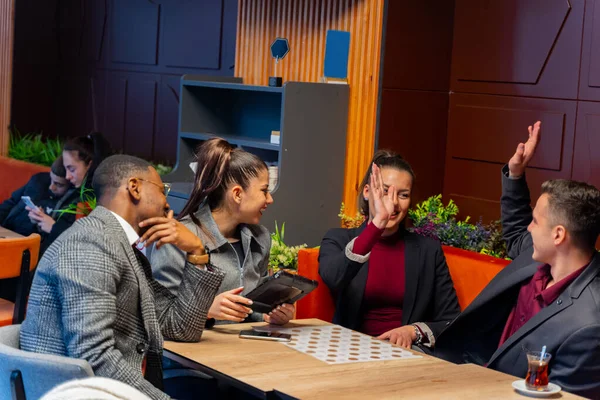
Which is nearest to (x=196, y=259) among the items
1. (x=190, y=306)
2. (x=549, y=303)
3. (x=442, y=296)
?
(x=190, y=306)

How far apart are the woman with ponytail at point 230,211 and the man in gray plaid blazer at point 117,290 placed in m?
0.39

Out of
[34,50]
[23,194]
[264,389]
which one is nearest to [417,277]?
[264,389]

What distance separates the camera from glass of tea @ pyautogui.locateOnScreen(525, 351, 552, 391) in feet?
8.63

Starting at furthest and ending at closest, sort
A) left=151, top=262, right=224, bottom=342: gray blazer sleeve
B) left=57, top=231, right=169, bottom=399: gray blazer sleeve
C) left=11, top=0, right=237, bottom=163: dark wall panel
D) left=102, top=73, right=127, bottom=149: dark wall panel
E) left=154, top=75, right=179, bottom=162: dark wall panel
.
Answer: left=102, top=73, right=127, bottom=149: dark wall panel → left=154, top=75, right=179, bottom=162: dark wall panel → left=11, top=0, right=237, bottom=163: dark wall panel → left=151, top=262, right=224, bottom=342: gray blazer sleeve → left=57, top=231, right=169, bottom=399: gray blazer sleeve

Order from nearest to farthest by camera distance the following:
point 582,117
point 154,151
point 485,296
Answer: point 485,296 → point 582,117 → point 154,151

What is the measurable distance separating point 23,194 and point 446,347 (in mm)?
3741

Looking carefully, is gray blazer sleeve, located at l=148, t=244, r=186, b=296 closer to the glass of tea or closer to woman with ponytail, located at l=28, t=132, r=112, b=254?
the glass of tea

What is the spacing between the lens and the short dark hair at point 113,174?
291 centimetres

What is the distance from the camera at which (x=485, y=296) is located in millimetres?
3604

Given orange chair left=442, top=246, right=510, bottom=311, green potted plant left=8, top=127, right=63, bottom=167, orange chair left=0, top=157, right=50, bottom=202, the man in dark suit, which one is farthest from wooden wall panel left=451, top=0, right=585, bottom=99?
green potted plant left=8, top=127, right=63, bottom=167

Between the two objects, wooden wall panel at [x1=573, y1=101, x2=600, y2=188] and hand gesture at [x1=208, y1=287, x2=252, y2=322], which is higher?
wooden wall panel at [x1=573, y1=101, x2=600, y2=188]

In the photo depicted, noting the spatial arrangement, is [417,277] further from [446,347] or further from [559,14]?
[559,14]

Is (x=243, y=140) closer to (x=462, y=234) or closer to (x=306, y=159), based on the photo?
(x=306, y=159)

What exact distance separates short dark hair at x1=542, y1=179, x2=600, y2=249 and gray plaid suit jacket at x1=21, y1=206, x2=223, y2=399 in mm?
1477
